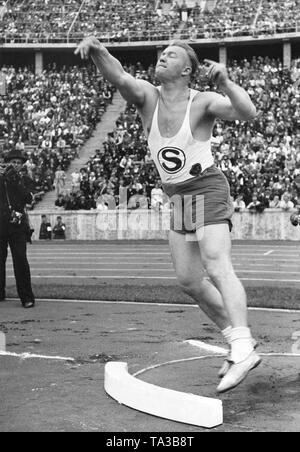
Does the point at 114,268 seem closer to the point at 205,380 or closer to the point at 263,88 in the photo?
the point at 205,380

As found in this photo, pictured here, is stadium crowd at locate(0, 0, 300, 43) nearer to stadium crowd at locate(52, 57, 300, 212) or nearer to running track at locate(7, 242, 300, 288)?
stadium crowd at locate(52, 57, 300, 212)

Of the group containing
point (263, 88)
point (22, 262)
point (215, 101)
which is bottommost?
point (22, 262)

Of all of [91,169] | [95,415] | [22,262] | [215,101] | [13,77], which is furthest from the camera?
[13,77]

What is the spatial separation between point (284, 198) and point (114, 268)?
1115 centimetres

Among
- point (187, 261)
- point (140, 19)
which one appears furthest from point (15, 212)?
point (140, 19)

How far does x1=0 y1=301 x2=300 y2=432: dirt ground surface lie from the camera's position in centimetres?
455

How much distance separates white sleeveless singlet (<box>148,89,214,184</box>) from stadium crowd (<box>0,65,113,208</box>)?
2488 centimetres

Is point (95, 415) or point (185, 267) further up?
point (185, 267)

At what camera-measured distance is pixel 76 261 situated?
19797mm

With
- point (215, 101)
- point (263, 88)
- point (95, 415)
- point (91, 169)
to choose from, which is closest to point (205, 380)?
point (95, 415)

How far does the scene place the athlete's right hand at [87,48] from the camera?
540cm

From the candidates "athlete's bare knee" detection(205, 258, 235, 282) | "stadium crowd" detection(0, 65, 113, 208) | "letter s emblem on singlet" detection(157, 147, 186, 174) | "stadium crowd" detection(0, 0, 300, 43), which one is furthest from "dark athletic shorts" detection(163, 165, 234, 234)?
"stadium crowd" detection(0, 0, 300, 43)

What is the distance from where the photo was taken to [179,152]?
18.3 feet

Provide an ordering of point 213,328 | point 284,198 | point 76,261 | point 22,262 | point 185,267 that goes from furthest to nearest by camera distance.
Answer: point 284,198
point 76,261
point 22,262
point 213,328
point 185,267
